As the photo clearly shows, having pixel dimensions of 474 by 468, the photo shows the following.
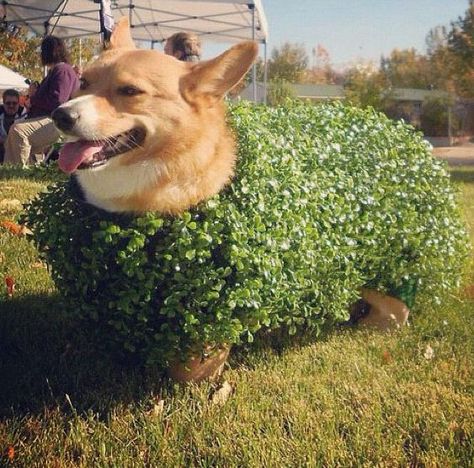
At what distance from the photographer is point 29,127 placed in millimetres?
7879

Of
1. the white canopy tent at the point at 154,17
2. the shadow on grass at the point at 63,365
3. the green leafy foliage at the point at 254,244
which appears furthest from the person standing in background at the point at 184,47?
the white canopy tent at the point at 154,17

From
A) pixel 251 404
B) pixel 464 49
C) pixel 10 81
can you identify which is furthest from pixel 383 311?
pixel 464 49

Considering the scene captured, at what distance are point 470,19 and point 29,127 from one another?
17932mm

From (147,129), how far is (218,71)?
0.43m

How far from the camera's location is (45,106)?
25.4 feet

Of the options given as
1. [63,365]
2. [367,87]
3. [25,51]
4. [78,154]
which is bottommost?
[63,365]

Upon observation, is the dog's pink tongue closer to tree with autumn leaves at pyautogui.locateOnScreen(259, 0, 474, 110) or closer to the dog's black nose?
the dog's black nose

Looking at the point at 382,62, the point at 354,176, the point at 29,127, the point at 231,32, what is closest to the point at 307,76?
the point at 382,62

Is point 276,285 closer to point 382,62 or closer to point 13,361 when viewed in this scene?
point 13,361

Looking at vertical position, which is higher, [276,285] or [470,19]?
[470,19]

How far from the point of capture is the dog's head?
2420 millimetres

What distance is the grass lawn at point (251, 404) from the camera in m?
2.48

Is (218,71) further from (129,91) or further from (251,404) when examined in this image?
(251,404)

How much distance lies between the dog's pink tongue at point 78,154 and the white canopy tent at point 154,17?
10.6 metres
